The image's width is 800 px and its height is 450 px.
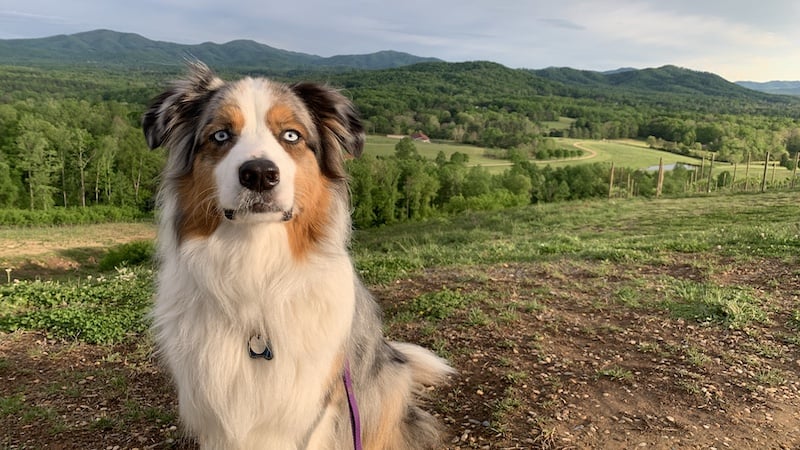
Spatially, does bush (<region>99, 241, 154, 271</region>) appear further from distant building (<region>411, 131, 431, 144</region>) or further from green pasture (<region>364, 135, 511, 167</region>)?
distant building (<region>411, 131, 431, 144</region>)

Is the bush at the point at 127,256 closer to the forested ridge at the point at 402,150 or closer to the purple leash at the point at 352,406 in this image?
the forested ridge at the point at 402,150

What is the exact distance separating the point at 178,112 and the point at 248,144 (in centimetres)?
75

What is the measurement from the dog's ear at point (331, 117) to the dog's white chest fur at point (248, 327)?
2.35 ft

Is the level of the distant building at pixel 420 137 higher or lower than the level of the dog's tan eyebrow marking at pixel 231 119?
higher

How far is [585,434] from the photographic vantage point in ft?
12.2

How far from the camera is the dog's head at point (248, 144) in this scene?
2611 mm

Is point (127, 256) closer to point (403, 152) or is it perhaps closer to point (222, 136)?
point (222, 136)

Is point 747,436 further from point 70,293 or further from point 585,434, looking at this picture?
point 70,293

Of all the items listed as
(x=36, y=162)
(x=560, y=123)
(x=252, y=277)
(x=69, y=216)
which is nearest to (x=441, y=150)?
(x=69, y=216)

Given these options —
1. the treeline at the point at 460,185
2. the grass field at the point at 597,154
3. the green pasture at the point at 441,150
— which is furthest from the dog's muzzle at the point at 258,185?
the green pasture at the point at 441,150

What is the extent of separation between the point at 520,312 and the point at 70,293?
6001 mm

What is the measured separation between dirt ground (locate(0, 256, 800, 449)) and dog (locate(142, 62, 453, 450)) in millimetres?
1277

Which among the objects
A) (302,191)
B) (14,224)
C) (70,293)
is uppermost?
(302,191)

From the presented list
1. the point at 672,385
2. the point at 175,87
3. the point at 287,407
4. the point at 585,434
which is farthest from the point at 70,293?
the point at 672,385
